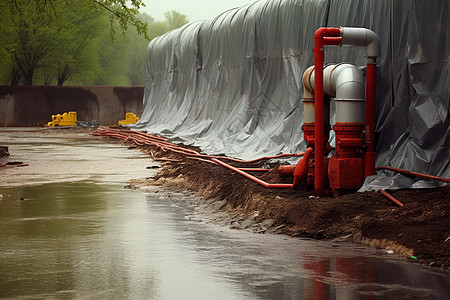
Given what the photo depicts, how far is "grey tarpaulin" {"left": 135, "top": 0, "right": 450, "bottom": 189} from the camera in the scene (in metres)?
10.4

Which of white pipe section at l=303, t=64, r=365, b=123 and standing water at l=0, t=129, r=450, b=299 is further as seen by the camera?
white pipe section at l=303, t=64, r=365, b=123

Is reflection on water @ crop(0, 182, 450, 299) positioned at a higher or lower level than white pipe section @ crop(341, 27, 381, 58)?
lower

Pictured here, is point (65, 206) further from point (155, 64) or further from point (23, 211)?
point (155, 64)

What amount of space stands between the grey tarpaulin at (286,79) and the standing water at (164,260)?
279 centimetres

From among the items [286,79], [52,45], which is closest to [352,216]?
[286,79]

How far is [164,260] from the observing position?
7.11m

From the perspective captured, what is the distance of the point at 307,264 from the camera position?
22.6 feet

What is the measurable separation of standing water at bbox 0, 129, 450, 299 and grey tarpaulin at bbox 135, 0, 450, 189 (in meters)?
2.79

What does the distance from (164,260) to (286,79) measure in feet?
37.4

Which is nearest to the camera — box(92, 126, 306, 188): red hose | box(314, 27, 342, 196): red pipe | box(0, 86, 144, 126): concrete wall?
box(314, 27, 342, 196): red pipe

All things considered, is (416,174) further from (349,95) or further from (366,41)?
(366,41)

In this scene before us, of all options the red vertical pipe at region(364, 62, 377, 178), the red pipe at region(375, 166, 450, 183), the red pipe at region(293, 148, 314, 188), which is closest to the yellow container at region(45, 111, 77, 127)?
the red pipe at region(293, 148, 314, 188)

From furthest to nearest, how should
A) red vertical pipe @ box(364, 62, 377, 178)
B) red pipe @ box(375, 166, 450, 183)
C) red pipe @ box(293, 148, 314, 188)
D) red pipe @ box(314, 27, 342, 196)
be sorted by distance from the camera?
red pipe @ box(293, 148, 314, 188) < red vertical pipe @ box(364, 62, 377, 178) < red pipe @ box(314, 27, 342, 196) < red pipe @ box(375, 166, 450, 183)

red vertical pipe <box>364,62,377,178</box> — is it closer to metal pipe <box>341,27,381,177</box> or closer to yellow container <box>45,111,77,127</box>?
metal pipe <box>341,27,381,177</box>
